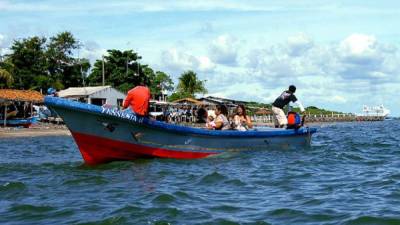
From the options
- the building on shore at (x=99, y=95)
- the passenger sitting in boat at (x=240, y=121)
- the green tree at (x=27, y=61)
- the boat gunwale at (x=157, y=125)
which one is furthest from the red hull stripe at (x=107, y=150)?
the green tree at (x=27, y=61)

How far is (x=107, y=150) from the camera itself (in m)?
13.1

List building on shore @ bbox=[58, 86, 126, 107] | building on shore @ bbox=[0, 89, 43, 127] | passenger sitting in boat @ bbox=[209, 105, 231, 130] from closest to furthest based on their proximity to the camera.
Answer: passenger sitting in boat @ bbox=[209, 105, 231, 130] < building on shore @ bbox=[0, 89, 43, 127] < building on shore @ bbox=[58, 86, 126, 107]

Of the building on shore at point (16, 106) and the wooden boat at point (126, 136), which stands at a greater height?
the building on shore at point (16, 106)

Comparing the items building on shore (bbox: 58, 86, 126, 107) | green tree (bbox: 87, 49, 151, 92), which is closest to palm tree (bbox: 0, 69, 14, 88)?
building on shore (bbox: 58, 86, 126, 107)

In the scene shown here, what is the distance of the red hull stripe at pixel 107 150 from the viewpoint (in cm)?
1285

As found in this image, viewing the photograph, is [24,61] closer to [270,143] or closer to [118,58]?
[118,58]

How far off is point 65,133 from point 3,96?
285 inches

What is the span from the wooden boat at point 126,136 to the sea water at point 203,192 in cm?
32

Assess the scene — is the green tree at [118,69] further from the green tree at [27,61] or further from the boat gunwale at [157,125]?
the boat gunwale at [157,125]

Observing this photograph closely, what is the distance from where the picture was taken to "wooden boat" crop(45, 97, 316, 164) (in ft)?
41.0

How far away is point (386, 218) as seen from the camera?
278 inches

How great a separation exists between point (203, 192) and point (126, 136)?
13.8 feet

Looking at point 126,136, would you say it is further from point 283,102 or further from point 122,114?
point 283,102

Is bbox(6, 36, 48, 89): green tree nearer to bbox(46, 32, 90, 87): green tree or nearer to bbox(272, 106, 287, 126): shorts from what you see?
bbox(46, 32, 90, 87): green tree
